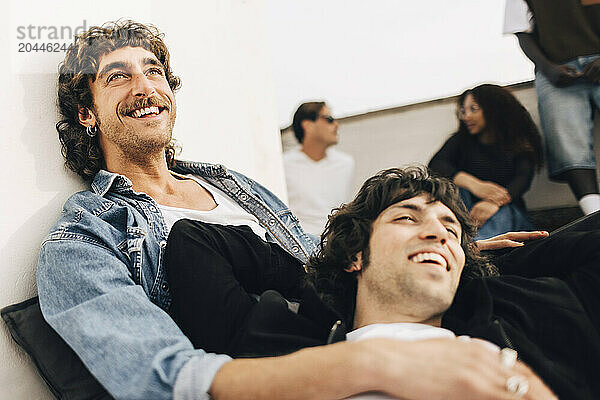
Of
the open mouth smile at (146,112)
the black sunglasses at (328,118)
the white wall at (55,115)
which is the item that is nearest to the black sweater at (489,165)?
the black sunglasses at (328,118)

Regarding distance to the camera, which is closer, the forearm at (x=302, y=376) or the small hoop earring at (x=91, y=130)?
the forearm at (x=302, y=376)

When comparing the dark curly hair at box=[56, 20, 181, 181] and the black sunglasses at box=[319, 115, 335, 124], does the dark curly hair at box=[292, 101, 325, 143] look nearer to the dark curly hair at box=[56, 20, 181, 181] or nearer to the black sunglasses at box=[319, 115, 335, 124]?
the black sunglasses at box=[319, 115, 335, 124]

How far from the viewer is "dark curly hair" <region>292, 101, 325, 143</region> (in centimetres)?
356

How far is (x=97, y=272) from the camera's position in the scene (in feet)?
3.70

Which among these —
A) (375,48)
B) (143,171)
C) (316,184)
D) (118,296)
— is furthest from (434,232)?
(375,48)

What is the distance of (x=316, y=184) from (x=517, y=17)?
1.33m

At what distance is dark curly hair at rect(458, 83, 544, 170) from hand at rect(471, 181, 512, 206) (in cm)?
23

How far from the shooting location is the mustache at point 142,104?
5.05 ft

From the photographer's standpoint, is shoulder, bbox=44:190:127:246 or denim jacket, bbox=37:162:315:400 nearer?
denim jacket, bbox=37:162:315:400

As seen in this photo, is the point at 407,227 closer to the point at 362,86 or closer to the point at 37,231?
the point at 37,231

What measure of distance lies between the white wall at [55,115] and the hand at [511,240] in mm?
983

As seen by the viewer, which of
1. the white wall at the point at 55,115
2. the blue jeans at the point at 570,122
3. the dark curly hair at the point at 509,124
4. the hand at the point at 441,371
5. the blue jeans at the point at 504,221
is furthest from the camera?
the dark curly hair at the point at 509,124

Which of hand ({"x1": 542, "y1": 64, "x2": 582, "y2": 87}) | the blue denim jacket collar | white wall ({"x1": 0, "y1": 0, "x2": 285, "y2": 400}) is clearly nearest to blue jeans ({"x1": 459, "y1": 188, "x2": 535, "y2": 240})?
hand ({"x1": 542, "y1": 64, "x2": 582, "y2": 87})

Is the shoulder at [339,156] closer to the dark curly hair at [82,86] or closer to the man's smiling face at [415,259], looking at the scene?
the dark curly hair at [82,86]
